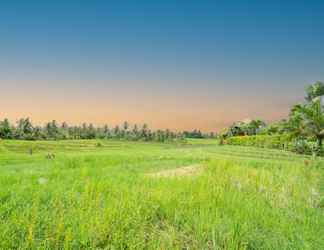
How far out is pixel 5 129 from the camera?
49156 mm

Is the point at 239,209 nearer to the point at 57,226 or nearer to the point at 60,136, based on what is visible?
the point at 57,226

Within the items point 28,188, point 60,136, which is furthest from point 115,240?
point 60,136

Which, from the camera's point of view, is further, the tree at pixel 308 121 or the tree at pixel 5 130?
the tree at pixel 5 130

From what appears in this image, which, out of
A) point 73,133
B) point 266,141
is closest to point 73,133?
point 73,133

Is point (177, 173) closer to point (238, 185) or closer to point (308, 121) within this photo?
point (238, 185)

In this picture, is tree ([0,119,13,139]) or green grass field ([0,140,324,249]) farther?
tree ([0,119,13,139])

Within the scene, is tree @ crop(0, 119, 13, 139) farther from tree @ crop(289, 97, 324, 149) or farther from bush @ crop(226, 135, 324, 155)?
tree @ crop(289, 97, 324, 149)

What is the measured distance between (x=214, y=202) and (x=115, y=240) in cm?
171

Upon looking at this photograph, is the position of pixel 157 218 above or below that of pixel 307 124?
below

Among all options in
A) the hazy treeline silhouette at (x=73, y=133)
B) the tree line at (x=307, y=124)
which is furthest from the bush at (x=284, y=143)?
the hazy treeline silhouette at (x=73, y=133)

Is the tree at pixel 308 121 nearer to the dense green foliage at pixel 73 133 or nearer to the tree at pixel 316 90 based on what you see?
the tree at pixel 316 90

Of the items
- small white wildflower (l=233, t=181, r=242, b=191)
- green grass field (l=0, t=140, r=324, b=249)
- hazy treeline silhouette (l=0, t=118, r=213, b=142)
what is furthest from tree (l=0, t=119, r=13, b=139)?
small white wildflower (l=233, t=181, r=242, b=191)

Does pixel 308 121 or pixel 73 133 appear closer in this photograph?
pixel 308 121

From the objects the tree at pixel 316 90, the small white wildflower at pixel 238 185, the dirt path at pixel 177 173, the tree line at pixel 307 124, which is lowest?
the dirt path at pixel 177 173
